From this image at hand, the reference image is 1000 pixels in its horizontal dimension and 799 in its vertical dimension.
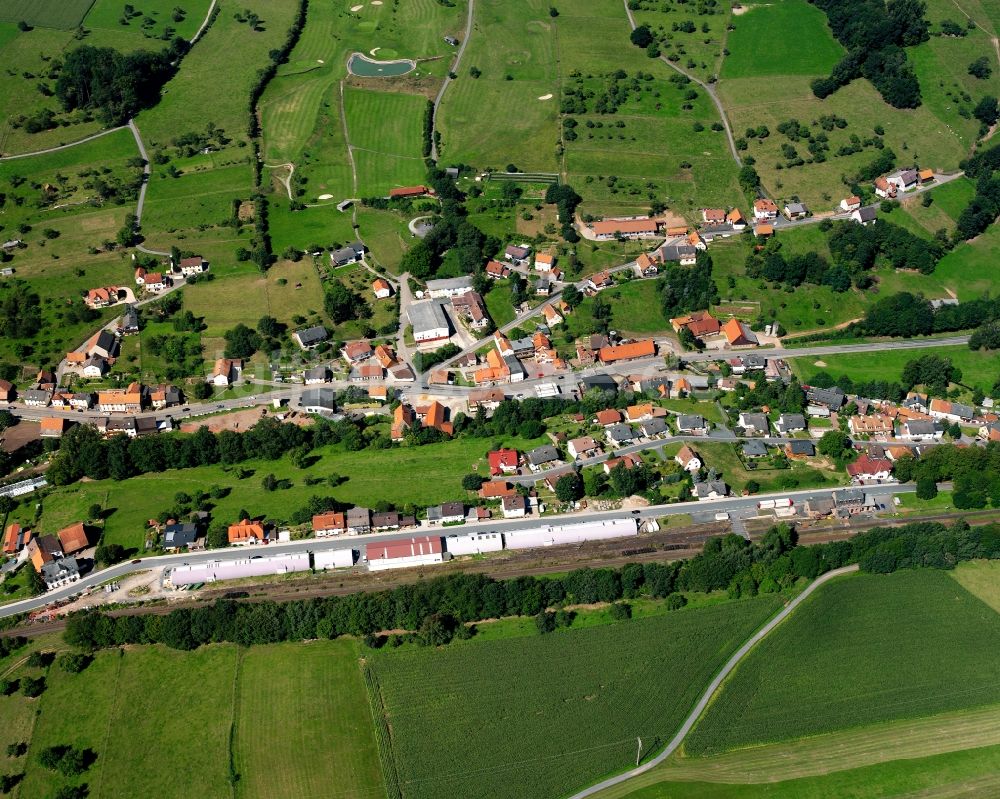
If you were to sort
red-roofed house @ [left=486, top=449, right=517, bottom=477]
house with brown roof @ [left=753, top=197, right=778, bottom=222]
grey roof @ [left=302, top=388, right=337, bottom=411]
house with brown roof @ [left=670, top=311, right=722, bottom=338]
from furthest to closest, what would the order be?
house with brown roof @ [left=753, top=197, right=778, bottom=222], house with brown roof @ [left=670, top=311, right=722, bottom=338], grey roof @ [left=302, top=388, right=337, bottom=411], red-roofed house @ [left=486, top=449, right=517, bottom=477]

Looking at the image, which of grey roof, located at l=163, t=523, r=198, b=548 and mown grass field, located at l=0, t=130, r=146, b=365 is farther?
mown grass field, located at l=0, t=130, r=146, b=365

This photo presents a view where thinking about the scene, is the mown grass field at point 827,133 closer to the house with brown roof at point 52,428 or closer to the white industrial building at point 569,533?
the white industrial building at point 569,533

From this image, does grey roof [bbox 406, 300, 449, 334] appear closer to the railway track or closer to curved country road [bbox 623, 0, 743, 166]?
the railway track

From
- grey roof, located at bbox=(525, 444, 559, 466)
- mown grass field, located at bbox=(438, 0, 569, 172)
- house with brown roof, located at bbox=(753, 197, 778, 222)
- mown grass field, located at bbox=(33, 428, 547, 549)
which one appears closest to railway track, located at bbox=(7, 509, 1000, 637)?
mown grass field, located at bbox=(33, 428, 547, 549)

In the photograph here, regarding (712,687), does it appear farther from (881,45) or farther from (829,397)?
(881,45)

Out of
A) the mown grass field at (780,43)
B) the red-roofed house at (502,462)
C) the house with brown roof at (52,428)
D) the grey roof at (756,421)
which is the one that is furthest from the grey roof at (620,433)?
the mown grass field at (780,43)

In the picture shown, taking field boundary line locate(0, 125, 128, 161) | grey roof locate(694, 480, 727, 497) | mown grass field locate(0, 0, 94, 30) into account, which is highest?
mown grass field locate(0, 0, 94, 30)
